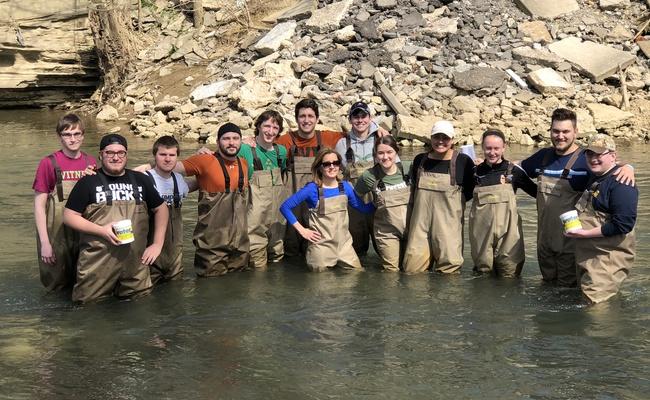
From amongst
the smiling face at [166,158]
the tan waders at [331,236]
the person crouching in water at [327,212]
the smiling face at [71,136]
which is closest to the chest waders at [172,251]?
the smiling face at [166,158]

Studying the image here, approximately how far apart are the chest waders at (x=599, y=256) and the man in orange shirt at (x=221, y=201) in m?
2.78

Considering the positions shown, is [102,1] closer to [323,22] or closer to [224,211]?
[323,22]

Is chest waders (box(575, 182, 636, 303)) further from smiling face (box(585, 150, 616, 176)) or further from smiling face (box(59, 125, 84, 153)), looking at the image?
smiling face (box(59, 125, 84, 153))

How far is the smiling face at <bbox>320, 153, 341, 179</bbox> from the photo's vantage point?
283 inches

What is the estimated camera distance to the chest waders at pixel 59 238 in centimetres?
643

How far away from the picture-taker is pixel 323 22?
19.2 metres

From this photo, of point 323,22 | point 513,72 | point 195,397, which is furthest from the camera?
point 323,22

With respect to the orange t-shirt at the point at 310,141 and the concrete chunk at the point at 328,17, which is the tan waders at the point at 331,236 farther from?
the concrete chunk at the point at 328,17

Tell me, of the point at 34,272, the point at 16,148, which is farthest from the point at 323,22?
the point at 34,272

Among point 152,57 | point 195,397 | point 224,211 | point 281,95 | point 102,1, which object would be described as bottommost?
point 195,397

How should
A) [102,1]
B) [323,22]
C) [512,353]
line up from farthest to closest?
1. [102,1]
2. [323,22]
3. [512,353]

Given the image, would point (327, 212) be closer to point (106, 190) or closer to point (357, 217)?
point (357, 217)

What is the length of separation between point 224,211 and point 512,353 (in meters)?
2.71

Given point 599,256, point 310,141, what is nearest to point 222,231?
point 310,141
